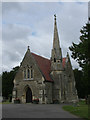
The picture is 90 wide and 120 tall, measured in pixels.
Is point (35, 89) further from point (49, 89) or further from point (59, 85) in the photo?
point (59, 85)

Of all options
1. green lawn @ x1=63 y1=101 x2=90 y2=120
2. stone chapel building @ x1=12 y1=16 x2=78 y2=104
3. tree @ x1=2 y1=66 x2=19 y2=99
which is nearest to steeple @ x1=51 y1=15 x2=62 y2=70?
stone chapel building @ x1=12 y1=16 x2=78 y2=104

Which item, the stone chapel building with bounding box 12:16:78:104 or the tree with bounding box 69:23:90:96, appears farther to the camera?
the stone chapel building with bounding box 12:16:78:104

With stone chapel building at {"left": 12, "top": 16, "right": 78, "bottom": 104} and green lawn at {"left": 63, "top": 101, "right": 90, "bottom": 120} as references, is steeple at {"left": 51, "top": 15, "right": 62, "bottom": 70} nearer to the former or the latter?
stone chapel building at {"left": 12, "top": 16, "right": 78, "bottom": 104}

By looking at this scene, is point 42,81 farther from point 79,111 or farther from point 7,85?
point 7,85

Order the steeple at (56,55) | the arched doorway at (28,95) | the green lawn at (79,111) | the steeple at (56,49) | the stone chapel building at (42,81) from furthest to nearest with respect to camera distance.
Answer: the steeple at (56,49) → the steeple at (56,55) → the arched doorway at (28,95) → the stone chapel building at (42,81) → the green lawn at (79,111)

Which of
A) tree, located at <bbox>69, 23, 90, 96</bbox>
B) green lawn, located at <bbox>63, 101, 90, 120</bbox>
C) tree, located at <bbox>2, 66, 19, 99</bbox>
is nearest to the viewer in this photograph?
green lawn, located at <bbox>63, 101, 90, 120</bbox>

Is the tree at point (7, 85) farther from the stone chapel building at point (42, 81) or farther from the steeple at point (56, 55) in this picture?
the steeple at point (56, 55)

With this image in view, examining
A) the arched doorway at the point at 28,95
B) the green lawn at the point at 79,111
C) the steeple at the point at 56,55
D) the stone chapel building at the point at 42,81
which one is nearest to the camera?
the green lawn at the point at 79,111

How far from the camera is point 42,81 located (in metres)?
34.6

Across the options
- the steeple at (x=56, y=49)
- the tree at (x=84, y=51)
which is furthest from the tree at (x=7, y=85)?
the tree at (x=84, y=51)

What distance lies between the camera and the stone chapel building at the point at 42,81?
115ft

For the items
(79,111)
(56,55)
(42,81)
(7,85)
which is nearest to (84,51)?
(79,111)

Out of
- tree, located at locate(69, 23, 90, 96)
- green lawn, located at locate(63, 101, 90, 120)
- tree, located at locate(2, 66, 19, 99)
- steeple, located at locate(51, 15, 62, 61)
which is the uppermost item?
steeple, located at locate(51, 15, 62, 61)

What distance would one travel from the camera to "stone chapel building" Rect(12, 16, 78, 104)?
3497 cm
